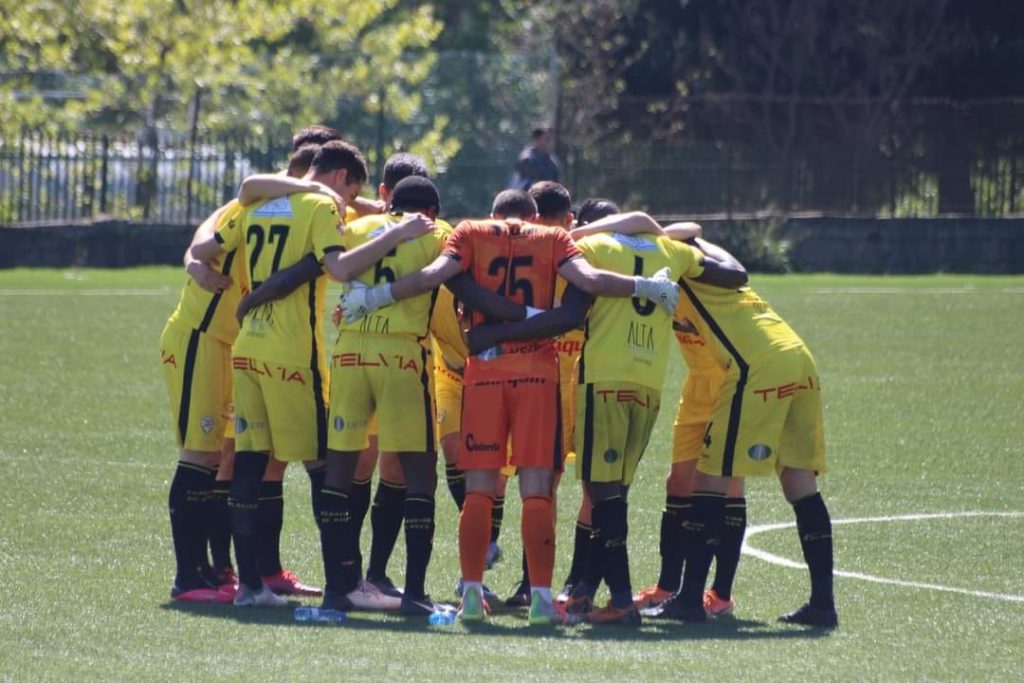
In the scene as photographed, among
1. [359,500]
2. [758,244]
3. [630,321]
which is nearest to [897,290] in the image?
[758,244]

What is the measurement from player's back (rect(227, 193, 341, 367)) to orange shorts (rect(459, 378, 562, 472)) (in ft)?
2.68

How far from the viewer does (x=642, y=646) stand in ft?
24.0

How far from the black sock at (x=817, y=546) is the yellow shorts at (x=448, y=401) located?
1807mm

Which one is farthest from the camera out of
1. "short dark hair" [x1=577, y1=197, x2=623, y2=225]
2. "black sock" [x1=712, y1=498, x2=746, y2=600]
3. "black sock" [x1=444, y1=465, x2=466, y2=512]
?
"black sock" [x1=444, y1=465, x2=466, y2=512]

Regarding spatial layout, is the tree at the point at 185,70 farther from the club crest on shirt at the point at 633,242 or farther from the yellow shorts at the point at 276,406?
the club crest on shirt at the point at 633,242

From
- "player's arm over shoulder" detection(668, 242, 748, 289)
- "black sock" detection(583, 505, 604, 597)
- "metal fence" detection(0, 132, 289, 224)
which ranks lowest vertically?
"black sock" detection(583, 505, 604, 597)

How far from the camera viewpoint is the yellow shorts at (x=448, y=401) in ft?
29.7

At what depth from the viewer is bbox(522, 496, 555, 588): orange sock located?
784 cm

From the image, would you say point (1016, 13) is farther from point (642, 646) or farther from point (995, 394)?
point (642, 646)

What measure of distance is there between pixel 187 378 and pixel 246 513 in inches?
29.2

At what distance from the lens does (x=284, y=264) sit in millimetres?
8062

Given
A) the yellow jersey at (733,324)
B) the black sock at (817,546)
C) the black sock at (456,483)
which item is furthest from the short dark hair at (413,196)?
the black sock at (817,546)

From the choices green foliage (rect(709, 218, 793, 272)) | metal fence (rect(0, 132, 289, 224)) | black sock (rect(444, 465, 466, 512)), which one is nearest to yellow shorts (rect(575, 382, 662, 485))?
black sock (rect(444, 465, 466, 512))

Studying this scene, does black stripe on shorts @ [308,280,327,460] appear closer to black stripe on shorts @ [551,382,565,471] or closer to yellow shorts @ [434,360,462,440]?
yellow shorts @ [434,360,462,440]
